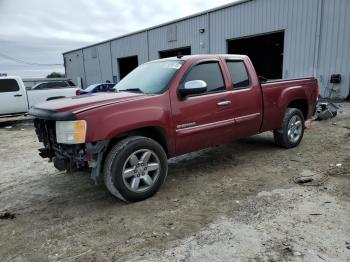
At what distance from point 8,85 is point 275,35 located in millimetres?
13968

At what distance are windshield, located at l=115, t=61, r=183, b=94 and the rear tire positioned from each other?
105 inches

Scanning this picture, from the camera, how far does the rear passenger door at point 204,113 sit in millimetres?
4324

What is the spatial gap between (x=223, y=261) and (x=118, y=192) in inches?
63.1

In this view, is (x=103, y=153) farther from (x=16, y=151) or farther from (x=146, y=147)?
(x=16, y=151)

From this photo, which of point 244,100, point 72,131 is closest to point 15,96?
point 72,131

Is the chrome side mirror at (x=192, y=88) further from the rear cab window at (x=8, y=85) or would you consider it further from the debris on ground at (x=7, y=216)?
the rear cab window at (x=8, y=85)

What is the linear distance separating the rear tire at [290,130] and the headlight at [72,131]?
13.2 feet

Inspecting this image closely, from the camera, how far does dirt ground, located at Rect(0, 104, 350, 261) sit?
2881mm

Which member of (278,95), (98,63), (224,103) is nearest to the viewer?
(224,103)

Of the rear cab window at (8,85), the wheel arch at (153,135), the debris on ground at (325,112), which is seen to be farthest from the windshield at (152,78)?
the rear cab window at (8,85)

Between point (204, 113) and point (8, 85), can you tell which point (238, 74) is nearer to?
point (204, 113)

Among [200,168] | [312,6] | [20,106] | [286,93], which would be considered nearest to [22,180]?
[200,168]

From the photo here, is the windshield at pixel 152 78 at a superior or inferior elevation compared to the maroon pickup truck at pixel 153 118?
superior

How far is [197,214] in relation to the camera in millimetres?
3602
